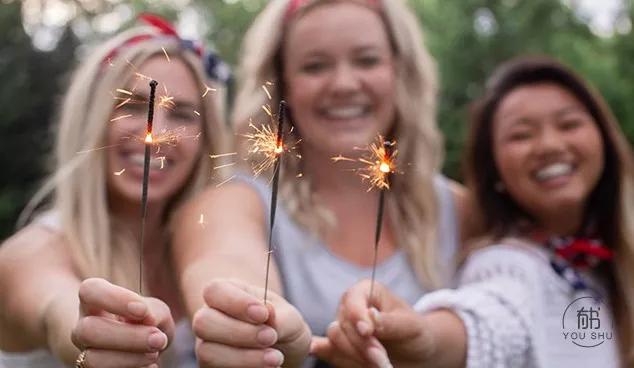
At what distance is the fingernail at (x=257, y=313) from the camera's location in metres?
0.99

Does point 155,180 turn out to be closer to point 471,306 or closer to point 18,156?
point 471,306

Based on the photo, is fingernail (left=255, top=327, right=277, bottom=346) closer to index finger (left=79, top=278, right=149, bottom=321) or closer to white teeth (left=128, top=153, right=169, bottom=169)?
index finger (left=79, top=278, right=149, bottom=321)

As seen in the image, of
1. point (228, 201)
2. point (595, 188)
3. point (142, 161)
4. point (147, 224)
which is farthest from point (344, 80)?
point (595, 188)

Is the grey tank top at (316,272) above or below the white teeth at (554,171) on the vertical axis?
below

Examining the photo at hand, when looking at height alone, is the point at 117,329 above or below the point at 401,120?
below

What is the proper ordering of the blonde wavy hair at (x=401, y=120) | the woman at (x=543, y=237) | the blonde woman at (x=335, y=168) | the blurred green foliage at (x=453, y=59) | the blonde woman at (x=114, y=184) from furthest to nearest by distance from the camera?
the blurred green foliage at (x=453, y=59) → the blonde wavy hair at (x=401, y=120) → the blonde woman at (x=335, y=168) → the blonde woman at (x=114, y=184) → the woman at (x=543, y=237)

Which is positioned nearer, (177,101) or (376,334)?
(376,334)

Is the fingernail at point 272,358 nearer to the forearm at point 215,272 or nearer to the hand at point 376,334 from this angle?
the hand at point 376,334

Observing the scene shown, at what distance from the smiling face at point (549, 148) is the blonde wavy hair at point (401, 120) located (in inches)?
8.6

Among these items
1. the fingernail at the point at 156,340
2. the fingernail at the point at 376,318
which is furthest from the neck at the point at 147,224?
the fingernail at the point at 156,340

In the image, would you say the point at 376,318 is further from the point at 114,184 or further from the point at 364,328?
the point at 114,184

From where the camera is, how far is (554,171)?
180 centimetres

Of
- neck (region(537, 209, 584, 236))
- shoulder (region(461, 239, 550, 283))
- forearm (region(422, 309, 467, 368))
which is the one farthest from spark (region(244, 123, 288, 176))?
neck (region(537, 209, 584, 236))

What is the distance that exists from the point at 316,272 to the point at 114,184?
0.56 m
